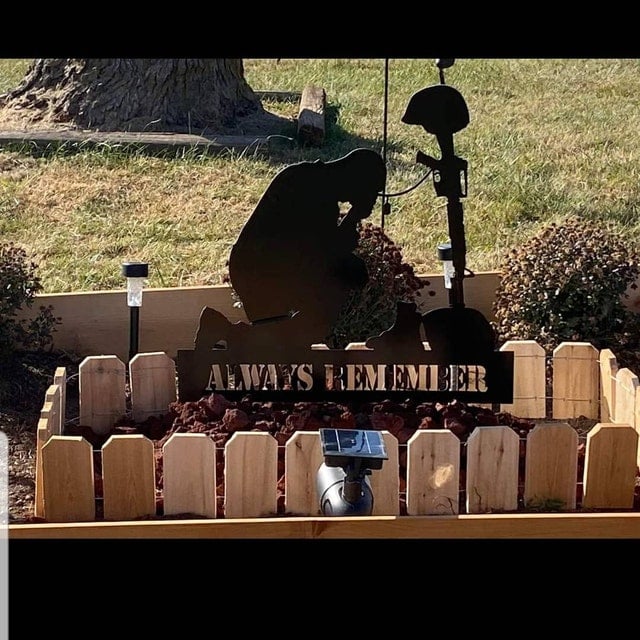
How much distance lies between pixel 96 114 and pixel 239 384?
4274mm

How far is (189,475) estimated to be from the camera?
3086 millimetres

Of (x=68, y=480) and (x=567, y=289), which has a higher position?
(x=567, y=289)

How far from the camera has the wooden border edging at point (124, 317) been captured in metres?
4.34

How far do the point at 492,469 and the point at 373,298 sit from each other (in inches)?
48.7

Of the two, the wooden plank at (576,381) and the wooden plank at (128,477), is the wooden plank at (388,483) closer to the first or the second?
the wooden plank at (128,477)

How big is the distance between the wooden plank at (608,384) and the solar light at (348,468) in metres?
1.15

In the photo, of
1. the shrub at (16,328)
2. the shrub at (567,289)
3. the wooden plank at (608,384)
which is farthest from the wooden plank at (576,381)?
the shrub at (16,328)

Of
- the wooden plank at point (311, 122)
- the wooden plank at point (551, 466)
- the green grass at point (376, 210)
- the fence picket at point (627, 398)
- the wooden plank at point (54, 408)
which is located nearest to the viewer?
the wooden plank at point (551, 466)

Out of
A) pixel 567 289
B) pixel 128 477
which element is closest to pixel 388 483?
pixel 128 477

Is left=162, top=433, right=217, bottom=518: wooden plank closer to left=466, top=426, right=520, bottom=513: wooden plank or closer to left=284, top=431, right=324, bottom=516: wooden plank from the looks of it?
left=284, top=431, right=324, bottom=516: wooden plank

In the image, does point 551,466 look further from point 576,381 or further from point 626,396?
point 576,381

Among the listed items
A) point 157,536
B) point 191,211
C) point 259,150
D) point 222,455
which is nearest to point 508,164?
point 259,150

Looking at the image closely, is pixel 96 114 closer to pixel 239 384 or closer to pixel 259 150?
pixel 259 150

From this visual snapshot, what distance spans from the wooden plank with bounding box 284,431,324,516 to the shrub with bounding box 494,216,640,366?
144 centimetres
